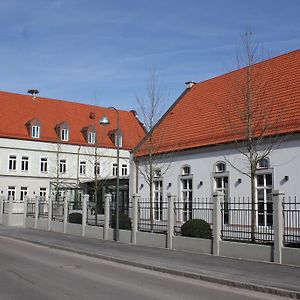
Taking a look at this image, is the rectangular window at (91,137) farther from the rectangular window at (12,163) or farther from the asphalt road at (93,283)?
the asphalt road at (93,283)

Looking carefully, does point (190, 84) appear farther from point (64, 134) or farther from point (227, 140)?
point (64, 134)

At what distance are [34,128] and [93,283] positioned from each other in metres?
52.1

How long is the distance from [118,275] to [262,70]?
19.9 metres

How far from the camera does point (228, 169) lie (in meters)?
26.0

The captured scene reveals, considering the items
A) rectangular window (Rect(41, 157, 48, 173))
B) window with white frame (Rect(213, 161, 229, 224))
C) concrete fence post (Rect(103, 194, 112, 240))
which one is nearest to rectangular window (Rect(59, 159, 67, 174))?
rectangular window (Rect(41, 157, 48, 173))

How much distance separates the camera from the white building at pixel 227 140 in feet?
75.5

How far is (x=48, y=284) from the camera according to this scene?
11.0m

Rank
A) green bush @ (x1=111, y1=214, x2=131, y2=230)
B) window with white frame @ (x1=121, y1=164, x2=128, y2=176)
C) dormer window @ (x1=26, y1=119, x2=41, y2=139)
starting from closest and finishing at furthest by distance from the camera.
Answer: green bush @ (x1=111, y1=214, x2=131, y2=230) → dormer window @ (x1=26, y1=119, x2=41, y2=139) → window with white frame @ (x1=121, y1=164, x2=128, y2=176)

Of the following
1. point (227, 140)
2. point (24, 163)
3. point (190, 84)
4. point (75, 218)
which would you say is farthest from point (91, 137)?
point (227, 140)

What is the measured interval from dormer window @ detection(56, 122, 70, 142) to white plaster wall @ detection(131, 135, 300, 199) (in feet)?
102

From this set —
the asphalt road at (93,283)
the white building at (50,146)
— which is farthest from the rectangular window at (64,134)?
the asphalt road at (93,283)

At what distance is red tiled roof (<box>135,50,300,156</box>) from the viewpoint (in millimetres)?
24891

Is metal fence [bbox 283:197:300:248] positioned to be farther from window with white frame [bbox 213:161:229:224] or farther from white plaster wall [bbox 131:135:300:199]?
window with white frame [bbox 213:161:229:224]

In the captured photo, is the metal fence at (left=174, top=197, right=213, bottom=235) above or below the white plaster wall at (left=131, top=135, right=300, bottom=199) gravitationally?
below
